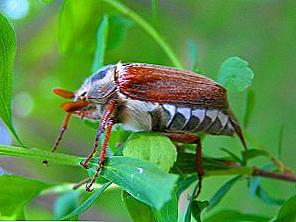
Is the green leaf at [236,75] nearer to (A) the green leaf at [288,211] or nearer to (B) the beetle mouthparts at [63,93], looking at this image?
(A) the green leaf at [288,211]

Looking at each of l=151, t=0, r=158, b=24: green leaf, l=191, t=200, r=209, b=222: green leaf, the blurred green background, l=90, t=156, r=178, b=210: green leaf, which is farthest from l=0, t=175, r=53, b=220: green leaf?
the blurred green background

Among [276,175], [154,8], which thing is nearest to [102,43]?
[154,8]

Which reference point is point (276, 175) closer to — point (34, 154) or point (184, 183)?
point (184, 183)

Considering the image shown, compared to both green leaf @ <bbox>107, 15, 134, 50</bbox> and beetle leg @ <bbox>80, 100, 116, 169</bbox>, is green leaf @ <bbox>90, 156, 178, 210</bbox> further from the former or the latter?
green leaf @ <bbox>107, 15, 134, 50</bbox>

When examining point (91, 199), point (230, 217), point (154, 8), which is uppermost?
point (154, 8)

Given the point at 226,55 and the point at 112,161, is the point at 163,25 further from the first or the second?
the point at 112,161
